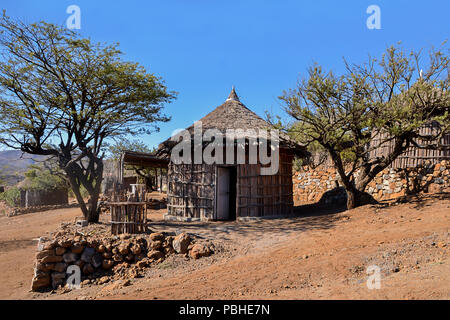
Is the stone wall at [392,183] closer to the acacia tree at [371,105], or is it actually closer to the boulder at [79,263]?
the acacia tree at [371,105]

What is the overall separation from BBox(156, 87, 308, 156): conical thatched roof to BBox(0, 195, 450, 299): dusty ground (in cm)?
312

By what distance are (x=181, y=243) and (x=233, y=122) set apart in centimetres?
574

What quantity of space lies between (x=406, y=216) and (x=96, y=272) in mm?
7734

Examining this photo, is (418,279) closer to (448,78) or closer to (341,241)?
(341,241)

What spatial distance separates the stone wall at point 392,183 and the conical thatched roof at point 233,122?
3115 mm

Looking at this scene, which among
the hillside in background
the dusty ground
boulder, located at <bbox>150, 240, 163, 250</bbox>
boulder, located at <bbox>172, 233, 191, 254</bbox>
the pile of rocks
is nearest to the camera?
the dusty ground

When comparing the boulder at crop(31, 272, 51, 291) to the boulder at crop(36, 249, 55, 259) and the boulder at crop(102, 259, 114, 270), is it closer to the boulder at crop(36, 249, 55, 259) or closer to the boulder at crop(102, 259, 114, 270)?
the boulder at crop(36, 249, 55, 259)

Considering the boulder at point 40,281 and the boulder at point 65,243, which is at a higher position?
the boulder at point 65,243

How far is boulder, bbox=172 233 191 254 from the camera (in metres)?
6.41

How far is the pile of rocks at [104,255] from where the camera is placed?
20.2 ft

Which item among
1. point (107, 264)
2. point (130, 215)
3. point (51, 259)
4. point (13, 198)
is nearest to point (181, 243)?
point (107, 264)

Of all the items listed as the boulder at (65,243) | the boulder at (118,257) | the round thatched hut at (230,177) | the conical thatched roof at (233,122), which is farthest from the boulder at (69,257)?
the conical thatched roof at (233,122)

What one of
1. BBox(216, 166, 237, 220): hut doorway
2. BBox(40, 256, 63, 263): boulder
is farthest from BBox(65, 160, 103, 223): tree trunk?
BBox(216, 166, 237, 220): hut doorway
